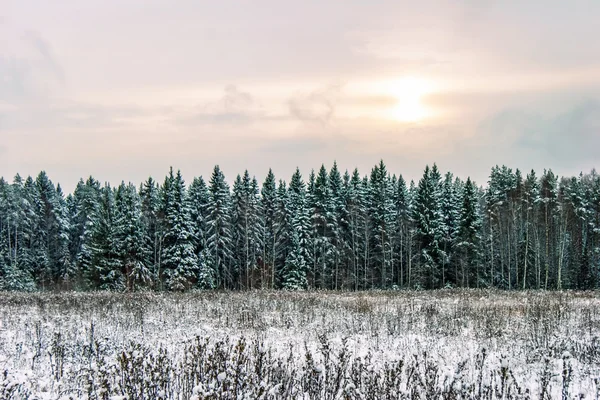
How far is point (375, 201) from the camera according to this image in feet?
175

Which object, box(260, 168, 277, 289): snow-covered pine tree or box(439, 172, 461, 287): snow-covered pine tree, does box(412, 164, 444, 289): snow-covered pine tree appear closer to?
box(439, 172, 461, 287): snow-covered pine tree

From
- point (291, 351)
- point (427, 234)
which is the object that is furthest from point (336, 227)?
point (291, 351)

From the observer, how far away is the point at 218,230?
49.1 m

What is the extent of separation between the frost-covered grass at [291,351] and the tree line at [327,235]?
1078 inches

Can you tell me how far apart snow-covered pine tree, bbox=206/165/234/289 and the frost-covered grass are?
2790 cm

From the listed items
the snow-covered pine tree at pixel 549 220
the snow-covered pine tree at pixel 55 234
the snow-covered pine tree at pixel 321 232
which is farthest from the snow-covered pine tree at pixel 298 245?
the snow-covered pine tree at pixel 55 234

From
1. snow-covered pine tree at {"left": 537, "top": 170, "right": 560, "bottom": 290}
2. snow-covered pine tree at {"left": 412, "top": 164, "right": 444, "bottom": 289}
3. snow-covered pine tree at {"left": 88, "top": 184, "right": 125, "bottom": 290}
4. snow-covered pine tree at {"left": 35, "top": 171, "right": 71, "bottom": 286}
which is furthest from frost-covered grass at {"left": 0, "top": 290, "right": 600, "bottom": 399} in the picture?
snow-covered pine tree at {"left": 35, "top": 171, "right": 71, "bottom": 286}

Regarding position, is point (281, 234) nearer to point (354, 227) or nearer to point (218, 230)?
point (218, 230)

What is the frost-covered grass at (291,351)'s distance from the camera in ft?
22.4

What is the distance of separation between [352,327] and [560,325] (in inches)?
239

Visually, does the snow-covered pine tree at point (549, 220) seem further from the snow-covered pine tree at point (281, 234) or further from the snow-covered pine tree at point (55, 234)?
the snow-covered pine tree at point (55, 234)

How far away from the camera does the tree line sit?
47375 mm

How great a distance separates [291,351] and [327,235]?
1723 inches

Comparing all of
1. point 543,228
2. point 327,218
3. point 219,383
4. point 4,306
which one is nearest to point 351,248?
point 327,218
